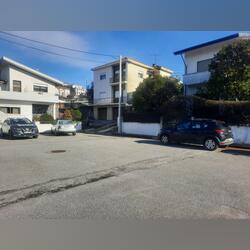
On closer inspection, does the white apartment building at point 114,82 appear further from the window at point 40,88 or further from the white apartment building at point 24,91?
the window at point 40,88

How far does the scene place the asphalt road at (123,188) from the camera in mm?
3898

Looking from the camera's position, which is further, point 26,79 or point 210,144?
point 26,79

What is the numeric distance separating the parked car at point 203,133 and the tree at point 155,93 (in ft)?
24.9

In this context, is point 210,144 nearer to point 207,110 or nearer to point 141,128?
point 207,110

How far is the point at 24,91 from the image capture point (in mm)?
26297

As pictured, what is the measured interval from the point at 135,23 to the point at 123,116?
17775 mm

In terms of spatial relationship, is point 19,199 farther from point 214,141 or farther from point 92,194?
point 214,141

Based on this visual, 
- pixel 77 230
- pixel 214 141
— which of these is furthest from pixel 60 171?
pixel 214 141

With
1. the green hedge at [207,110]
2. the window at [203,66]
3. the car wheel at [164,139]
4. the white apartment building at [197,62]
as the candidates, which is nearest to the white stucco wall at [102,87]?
the white apartment building at [197,62]

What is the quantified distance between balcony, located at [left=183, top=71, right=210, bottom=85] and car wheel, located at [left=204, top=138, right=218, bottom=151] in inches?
397

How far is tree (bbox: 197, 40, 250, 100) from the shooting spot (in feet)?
48.7

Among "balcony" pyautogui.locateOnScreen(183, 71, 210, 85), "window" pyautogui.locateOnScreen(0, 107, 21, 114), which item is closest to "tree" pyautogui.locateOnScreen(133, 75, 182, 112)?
"balcony" pyautogui.locateOnScreen(183, 71, 210, 85)

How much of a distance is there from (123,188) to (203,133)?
291 inches

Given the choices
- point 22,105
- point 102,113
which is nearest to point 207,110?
point 22,105
